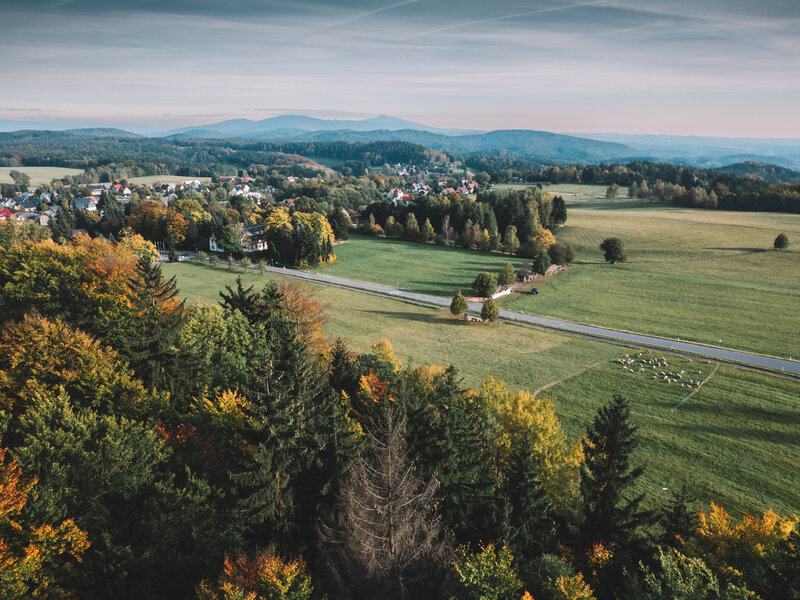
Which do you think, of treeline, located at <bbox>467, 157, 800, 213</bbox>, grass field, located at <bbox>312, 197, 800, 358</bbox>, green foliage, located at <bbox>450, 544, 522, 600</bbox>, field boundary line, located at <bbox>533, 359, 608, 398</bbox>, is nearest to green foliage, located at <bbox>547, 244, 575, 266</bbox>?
grass field, located at <bbox>312, 197, 800, 358</bbox>

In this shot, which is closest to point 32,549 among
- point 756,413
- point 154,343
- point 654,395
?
point 154,343

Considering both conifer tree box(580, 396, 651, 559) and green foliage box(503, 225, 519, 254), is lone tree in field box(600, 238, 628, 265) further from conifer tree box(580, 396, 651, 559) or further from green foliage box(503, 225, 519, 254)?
conifer tree box(580, 396, 651, 559)

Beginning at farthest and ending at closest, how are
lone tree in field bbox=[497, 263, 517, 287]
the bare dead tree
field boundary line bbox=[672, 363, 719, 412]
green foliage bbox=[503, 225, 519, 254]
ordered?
green foliage bbox=[503, 225, 519, 254], lone tree in field bbox=[497, 263, 517, 287], field boundary line bbox=[672, 363, 719, 412], the bare dead tree

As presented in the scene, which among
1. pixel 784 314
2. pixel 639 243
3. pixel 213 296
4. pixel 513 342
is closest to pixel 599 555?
pixel 513 342

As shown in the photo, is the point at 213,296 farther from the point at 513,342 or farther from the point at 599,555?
the point at 599,555

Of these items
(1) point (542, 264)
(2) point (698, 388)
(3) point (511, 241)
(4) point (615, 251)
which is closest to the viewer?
(2) point (698, 388)

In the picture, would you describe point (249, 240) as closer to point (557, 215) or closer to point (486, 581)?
point (557, 215)
